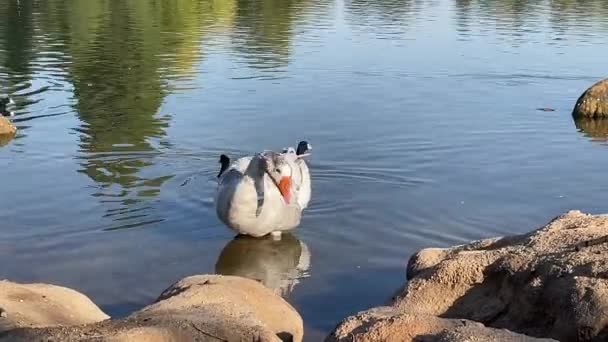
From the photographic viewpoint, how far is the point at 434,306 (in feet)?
24.6

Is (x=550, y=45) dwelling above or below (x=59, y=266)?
below

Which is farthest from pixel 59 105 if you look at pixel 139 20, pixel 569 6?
pixel 569 6

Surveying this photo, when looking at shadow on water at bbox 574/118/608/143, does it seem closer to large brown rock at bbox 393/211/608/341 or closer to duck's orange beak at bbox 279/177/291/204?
duck's orange beak at bbox 279/177/291/204

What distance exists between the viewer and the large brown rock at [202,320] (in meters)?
5.38

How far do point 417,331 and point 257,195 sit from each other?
561 centimetres

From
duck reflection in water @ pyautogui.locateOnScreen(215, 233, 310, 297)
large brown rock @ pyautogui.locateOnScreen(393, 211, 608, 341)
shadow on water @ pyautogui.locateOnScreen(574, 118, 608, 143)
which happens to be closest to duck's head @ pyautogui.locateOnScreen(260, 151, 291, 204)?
duck reflection in water @ pyautogui.locateOnScreen(215, 233, 310, 297)

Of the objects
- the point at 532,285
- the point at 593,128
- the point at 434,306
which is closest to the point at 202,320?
the point at 434,306

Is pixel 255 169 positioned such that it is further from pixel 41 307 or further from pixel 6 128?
pixel 6 128

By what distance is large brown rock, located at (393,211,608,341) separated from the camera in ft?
21.3

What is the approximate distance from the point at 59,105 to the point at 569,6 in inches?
1542

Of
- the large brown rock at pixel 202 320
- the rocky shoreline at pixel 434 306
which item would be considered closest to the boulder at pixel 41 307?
the rocky shoreline at pixel 434 306

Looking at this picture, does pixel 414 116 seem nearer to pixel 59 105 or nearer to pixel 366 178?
pixel 366 178

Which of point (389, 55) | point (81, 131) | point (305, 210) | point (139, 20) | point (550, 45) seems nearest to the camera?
point (305, 210)

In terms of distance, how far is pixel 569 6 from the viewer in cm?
5375
